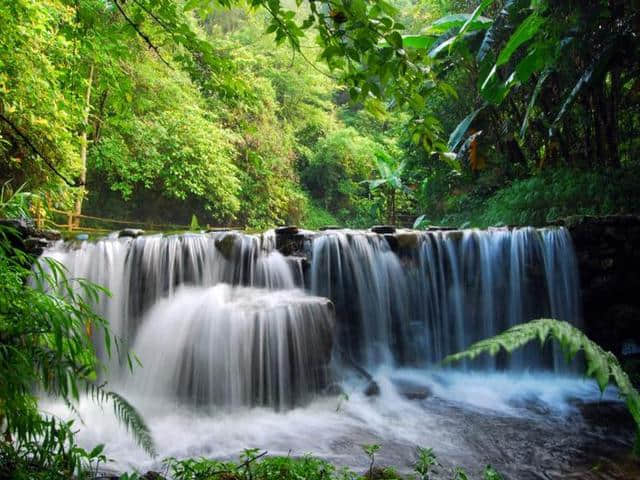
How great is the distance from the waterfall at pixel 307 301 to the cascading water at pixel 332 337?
2cm

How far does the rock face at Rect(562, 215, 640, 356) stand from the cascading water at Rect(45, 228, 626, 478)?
0.35m

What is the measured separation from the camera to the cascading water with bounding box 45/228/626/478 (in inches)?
173

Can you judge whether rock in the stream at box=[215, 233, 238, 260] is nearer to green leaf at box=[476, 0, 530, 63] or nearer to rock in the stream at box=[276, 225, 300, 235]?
rock in the stream at box=[276, 225, 300, 235]

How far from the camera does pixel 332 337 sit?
5340 mm

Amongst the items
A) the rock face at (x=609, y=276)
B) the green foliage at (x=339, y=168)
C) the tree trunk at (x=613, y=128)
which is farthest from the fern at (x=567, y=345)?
the green foliage at (x=339, y=168)

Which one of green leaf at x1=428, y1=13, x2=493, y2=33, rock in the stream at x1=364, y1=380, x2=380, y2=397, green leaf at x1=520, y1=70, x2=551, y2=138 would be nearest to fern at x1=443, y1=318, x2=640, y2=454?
rock in the stream at x1=364, y1=380, x2=380, y2=397

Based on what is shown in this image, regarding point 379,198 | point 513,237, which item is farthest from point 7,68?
point 379,198

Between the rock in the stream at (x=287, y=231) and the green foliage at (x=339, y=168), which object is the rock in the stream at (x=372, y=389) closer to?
the rock in the stream at (x=287, y=231)

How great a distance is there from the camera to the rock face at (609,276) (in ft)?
23.2

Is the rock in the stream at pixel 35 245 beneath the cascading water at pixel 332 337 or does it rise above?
above

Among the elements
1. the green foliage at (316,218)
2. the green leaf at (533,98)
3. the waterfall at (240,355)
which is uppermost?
the green leaf at (533,98)

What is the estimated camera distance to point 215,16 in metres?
23.8

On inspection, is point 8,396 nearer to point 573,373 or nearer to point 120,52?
point 120,52

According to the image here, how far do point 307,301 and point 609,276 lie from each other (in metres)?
5.42
